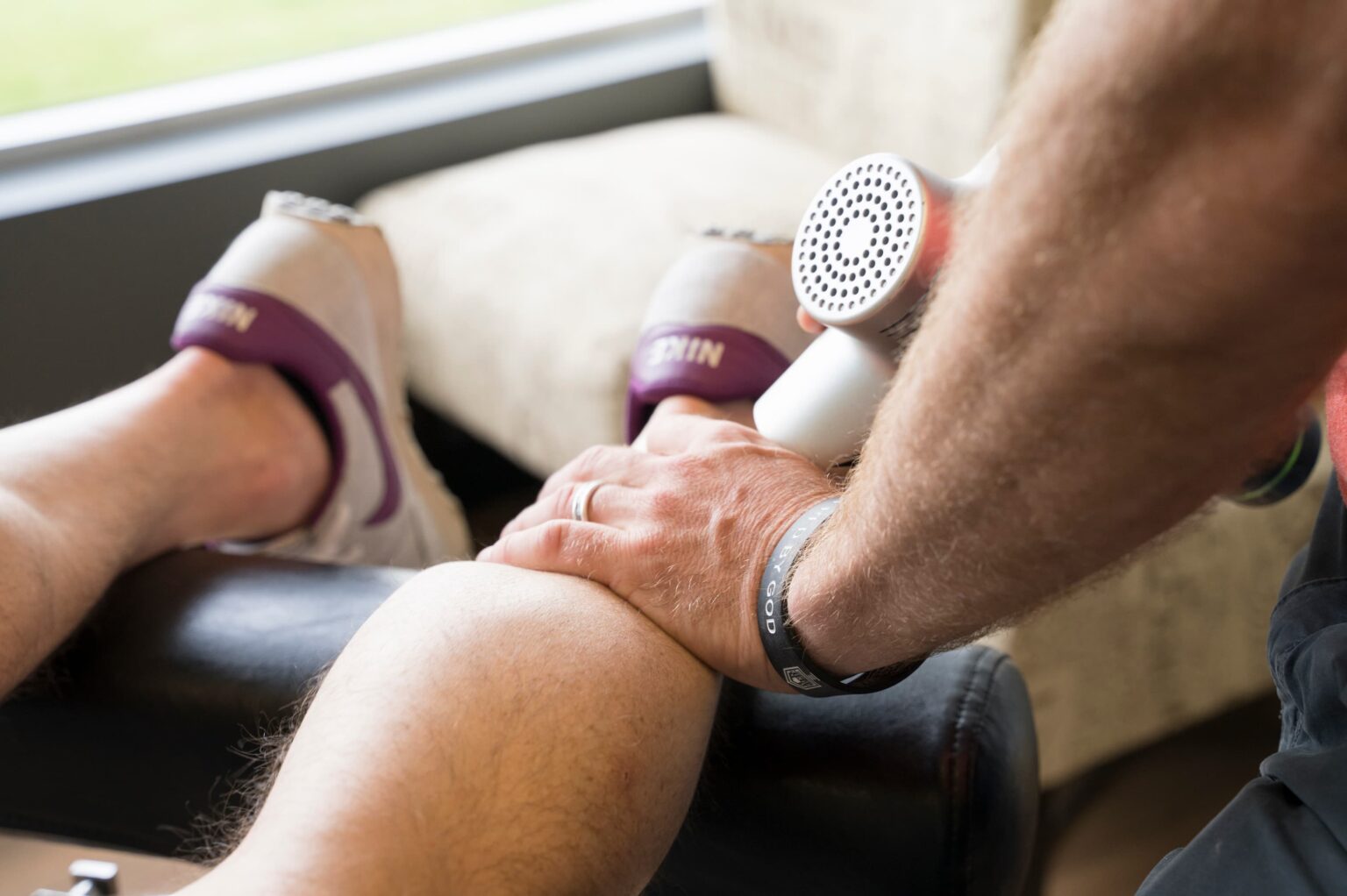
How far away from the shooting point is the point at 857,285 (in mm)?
642

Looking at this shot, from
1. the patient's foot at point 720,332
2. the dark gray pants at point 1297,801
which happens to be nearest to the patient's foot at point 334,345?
the patient's foot at point 720,332

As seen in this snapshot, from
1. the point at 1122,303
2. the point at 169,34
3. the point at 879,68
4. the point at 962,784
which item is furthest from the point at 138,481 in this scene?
the point at 169,34

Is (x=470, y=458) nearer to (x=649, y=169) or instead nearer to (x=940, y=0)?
(x=649, y=169)

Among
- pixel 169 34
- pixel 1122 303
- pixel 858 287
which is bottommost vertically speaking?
pixel 169 34

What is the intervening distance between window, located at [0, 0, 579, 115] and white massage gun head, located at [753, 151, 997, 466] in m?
1.27

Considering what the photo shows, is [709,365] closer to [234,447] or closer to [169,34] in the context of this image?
[234,447]

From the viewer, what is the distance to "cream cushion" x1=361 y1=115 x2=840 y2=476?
47.1 inches

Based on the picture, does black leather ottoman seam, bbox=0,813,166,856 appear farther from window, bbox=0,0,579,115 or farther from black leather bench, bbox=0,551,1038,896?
window, bbox=0,0,579,115

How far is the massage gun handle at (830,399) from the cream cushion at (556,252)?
1.43ft

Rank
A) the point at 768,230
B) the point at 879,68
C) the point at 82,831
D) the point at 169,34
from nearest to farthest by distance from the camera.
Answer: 1. the point at 82,831
2. the point at 768,230
3. the point at 879,68
4. the point at 169,34

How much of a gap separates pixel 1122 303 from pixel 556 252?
977mm

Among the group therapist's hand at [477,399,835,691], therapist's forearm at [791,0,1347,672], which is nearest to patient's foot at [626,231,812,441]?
therapist's hand at [477,399,835,691]

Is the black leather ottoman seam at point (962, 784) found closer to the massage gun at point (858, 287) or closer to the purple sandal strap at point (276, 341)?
the massage gun at point (858, 287)

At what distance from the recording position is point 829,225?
672 millimetres
